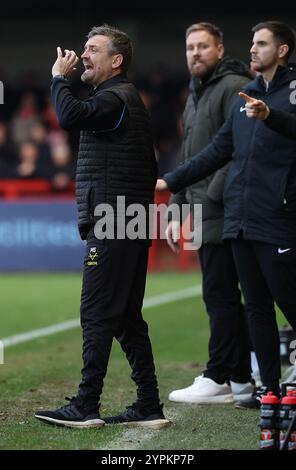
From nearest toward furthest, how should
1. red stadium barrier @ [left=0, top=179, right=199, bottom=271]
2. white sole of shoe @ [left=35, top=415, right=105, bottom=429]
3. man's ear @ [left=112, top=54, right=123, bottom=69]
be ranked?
white sole of shoe @ [left=35, top=415, right=105, bottom=429], man's ear @ [left=112, top=54, right=123, bottom=69], red stadium barrier @ [left=0, top=179, right=199, bottom=271]

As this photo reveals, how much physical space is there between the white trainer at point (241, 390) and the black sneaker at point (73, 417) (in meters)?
1.54

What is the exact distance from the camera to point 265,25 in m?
6.78

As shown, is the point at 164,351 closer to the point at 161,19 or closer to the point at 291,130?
the point at 291,130

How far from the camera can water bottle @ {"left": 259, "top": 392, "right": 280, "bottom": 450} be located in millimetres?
5652

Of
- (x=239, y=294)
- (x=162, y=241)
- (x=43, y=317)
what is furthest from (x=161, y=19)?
(x=239, y=294)

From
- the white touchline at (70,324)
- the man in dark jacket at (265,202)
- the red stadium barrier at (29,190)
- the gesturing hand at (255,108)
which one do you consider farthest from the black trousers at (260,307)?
the red stadium barrier at (29,190)

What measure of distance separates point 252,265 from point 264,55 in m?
1.19

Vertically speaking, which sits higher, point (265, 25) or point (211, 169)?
point (265, 25)

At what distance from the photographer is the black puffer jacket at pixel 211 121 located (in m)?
7.65

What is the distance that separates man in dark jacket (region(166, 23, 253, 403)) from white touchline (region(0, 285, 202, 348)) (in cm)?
306

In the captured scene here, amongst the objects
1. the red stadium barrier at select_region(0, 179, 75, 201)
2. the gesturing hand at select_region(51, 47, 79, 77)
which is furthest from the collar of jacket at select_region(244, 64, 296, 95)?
the red stadium barrier at select_region(0, 179, 75, 201)

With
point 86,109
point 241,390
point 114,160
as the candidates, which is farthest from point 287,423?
point 241,390

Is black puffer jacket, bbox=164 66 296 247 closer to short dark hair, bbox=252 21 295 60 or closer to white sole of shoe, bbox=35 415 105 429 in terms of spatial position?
short dark hair, bbox=252 21 295 60

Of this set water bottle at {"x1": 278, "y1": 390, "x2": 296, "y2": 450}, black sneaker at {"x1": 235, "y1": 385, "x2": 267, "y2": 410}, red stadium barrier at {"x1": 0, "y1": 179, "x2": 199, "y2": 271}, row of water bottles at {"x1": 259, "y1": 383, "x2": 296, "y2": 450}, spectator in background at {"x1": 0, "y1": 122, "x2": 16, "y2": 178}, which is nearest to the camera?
water bottle at {"x1": 278, "y1": 390, "x2": 296, "y2": 450}
